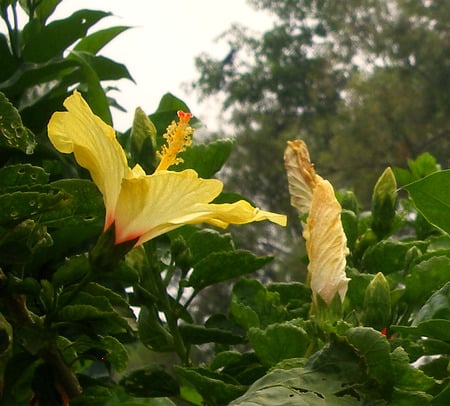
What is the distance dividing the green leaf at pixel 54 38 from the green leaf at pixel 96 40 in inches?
3.8

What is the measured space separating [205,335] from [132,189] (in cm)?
20

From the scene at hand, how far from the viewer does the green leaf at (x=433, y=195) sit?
2.25ft

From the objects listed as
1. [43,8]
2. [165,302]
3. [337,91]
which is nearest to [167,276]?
[165,302]

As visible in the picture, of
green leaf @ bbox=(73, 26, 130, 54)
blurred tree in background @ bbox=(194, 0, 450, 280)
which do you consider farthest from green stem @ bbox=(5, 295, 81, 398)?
blurred tree in background @ bbox=(194, 0, 450, 280)

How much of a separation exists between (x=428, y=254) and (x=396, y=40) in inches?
476

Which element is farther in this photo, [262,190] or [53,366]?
[262,190]

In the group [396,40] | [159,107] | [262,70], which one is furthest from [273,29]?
[159,107]

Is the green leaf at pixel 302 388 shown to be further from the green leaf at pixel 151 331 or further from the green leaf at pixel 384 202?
the green leaf at pixel 384 202

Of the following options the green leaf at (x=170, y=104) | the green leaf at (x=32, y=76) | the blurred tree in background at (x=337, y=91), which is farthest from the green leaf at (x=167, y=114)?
the blurred tree in background at (x=337, y=91)

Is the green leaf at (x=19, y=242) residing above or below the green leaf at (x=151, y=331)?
above

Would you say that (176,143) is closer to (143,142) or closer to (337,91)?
(143,142)

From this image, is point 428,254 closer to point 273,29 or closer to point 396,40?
Answer: point 396,40

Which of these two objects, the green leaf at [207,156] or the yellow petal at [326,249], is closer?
the yellow petal at [326,249]

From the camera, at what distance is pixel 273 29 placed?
1380 centimetres
